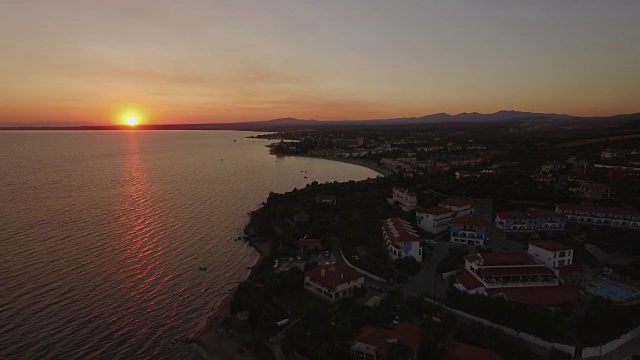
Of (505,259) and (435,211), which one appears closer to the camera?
(505,259)

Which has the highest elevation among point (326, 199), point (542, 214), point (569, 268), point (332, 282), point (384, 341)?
point (542, 214)

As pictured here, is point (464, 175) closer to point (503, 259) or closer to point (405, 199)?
point (405, 199)

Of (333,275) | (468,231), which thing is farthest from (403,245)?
(468,231)

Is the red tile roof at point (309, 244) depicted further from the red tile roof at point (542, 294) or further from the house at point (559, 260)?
the house at point (559, 260)

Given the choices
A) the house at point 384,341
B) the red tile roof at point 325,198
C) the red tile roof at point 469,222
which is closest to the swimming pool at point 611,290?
the red tile roof at point 469,222

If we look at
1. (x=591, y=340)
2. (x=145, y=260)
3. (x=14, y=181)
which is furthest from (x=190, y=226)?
(x=14, y=181)

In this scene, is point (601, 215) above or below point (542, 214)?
below

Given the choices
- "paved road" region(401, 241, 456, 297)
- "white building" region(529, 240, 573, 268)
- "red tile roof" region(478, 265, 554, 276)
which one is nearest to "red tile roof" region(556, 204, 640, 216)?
"white building" region(529, 240, 573, 268)
